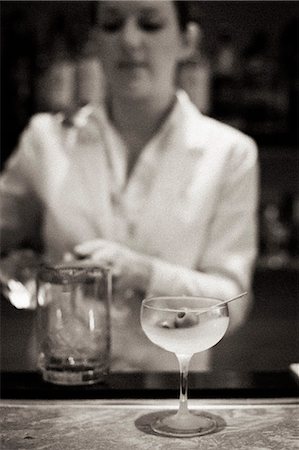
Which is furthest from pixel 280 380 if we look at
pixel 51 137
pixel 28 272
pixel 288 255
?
pixel 288 255

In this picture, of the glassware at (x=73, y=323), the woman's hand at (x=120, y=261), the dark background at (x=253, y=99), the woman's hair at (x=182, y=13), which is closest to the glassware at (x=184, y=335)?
the glassware at (x=73, y=323)

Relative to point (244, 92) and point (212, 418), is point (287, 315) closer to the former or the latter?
point (244, 92)

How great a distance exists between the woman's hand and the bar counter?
1.24 ft

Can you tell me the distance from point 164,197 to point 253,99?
2.43ft

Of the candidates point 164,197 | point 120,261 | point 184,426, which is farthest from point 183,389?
point 164,197

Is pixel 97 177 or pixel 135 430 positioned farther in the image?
pixel 97 177

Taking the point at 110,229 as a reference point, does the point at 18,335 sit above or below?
below

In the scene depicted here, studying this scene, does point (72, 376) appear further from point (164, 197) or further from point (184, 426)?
point (164, 197)

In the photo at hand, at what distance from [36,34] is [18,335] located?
1.05m

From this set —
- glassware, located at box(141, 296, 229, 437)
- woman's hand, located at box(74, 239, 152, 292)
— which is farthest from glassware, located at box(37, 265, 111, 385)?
woman's hand, located at box(74, 239, 152, 292)

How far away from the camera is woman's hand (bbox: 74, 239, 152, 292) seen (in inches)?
63.6

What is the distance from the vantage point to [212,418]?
3.59 feet

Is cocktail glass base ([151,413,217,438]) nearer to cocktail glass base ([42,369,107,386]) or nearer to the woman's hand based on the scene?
cocktail glass base ([42,369,107,386])

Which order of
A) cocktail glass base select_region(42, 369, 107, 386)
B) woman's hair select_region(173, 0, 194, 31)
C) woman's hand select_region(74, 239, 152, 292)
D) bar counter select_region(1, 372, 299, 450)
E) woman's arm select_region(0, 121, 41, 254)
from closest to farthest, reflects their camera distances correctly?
bar counter select_region(1, 372, 299, 450), cocktail glass base select_region(42, 369, 107, 386), woman's hand select_region(74, 239, 152, 292), woman's hair select_region(173, 0, 194, 31), woman's arm select_region(0, 121, 41, 254)
